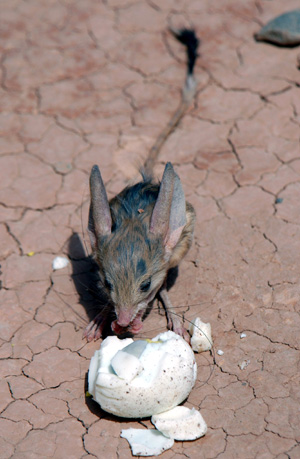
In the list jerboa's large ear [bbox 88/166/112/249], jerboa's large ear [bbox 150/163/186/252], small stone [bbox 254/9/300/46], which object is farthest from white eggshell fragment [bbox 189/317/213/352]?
small stone [bbox 254/9/300/46]

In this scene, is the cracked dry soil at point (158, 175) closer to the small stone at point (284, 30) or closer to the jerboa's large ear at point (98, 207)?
the small stone at point (284, 30)

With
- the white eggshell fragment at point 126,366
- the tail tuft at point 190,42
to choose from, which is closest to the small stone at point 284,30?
the tail tuft at point 190,42

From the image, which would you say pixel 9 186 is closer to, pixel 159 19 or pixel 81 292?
pixel 81 292

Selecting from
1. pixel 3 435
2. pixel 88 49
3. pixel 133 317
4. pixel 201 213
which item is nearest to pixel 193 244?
pixel 201 213

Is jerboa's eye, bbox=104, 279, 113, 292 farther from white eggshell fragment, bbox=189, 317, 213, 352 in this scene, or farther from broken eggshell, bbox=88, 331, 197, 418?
white eggshell fragment, bbox=189, 317, 213, 352

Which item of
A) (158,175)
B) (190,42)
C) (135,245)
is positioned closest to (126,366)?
(135,245)
